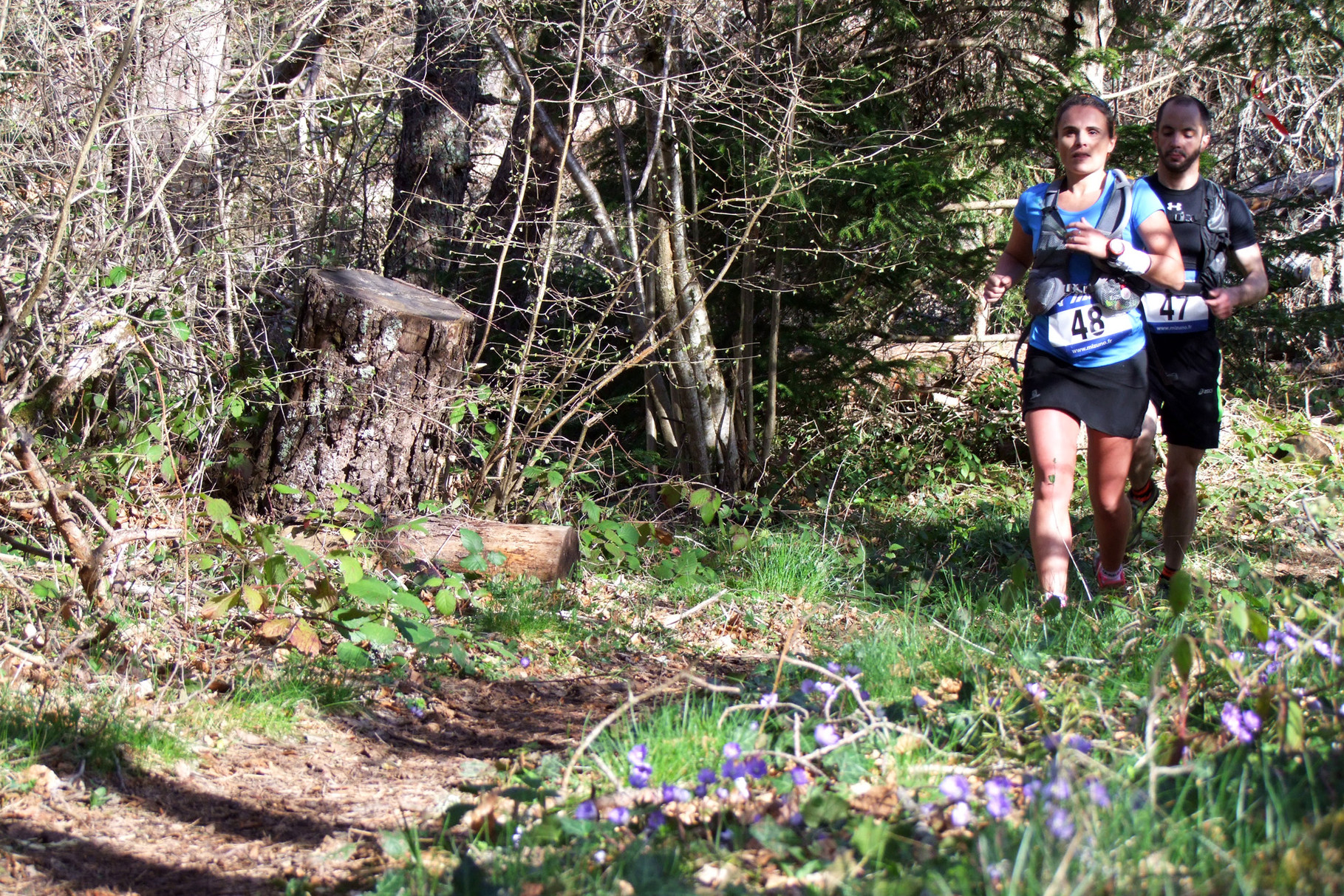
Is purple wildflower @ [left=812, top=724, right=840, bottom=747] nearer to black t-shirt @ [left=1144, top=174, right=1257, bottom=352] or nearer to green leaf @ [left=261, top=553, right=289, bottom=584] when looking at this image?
green leaf @ [left=261, top=553, right=289, bottom=584]

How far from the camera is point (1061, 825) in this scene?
4.99 feet

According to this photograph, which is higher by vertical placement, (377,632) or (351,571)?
(351,571)

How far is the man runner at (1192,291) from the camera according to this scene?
152 inches

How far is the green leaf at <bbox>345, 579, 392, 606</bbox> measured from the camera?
3154 millimetres

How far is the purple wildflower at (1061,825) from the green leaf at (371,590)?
7.33 feet

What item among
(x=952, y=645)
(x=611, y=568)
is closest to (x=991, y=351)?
(x=611, y=568)

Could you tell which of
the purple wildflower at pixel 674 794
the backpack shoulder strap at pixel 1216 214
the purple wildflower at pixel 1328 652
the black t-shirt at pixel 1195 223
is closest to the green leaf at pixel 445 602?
the purple wildflower at pixel 674 794

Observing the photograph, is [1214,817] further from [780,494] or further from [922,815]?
[780,494]

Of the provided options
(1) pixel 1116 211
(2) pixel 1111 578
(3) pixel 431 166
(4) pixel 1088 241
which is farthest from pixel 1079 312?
(3) pixel 431 166

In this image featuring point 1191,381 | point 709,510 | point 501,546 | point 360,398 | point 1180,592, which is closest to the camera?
point 1180,592

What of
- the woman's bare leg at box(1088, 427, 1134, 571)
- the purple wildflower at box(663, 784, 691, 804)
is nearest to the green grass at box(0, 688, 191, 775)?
the purple wildflower at box(663, 784, 691, 804)

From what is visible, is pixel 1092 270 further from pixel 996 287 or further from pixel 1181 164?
pixel 1181 164

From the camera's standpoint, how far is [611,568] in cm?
499

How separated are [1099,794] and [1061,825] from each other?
14 cm
